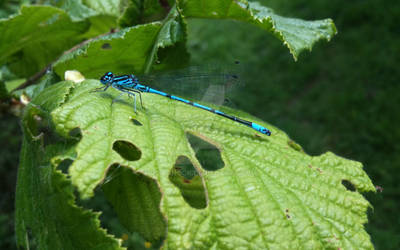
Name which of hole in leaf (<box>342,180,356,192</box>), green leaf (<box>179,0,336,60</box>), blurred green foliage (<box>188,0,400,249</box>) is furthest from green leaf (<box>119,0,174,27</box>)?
blurred green foliage (<box>188,0,400,249</box>)

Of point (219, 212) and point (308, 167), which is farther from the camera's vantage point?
point (308, 167)

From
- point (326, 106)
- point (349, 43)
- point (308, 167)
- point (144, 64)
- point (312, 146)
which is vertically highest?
point (144, 64)

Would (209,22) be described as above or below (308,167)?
below

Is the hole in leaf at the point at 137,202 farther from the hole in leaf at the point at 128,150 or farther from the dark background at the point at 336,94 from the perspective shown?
the dark background at the point at 336,94

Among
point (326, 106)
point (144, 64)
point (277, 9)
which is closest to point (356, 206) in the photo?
point (144, 64)

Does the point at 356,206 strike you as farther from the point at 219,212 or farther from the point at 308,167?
the point at 219,212

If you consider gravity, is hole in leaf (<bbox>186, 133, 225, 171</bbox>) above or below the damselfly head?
below

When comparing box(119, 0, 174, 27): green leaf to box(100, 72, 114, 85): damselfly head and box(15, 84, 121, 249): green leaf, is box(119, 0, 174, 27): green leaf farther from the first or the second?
box(15, 84, 121, 249): green leaf
